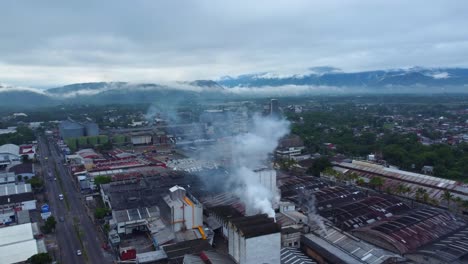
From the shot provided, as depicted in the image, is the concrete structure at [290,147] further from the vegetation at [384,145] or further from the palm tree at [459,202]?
the palm tree at [459,202]

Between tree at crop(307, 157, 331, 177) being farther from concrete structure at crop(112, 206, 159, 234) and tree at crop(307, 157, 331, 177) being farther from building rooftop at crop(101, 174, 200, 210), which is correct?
concrete structure at crop(112, 206, 159, 234)

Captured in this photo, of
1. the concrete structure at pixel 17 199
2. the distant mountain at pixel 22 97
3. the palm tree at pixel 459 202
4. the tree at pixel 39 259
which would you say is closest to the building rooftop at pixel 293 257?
the tree at pixel 39 259

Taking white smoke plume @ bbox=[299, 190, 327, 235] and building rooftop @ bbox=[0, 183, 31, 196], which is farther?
building rooftop @ bbox=[0, 183, 31, 196]

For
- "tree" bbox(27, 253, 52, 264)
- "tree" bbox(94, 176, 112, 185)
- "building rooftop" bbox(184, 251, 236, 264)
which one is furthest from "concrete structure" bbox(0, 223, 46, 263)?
"tree" bbox(94, 176, 112, 185)

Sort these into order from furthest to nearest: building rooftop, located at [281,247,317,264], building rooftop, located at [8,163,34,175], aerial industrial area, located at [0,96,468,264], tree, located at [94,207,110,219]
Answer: building rooftop, located at [8,163,34,175] < tree, located at [94,207,110,219] < aerial industrial area, located at [0,96,468,264] < building rooftop, located at [281,247,317,264]

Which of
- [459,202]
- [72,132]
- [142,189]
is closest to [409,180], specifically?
[459,202]

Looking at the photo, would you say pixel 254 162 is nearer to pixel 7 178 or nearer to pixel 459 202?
pixel 459 202
